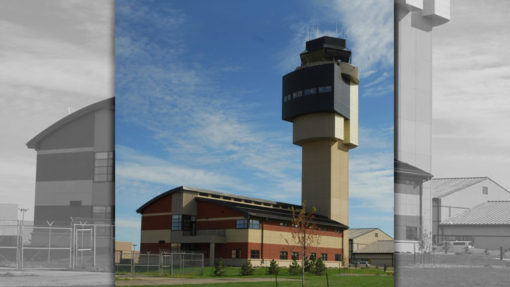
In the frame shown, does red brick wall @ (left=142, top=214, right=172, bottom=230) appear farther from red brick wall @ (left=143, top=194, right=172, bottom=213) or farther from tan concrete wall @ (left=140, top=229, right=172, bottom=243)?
red brick wall @ (left=143, top=194, right=172, bottom=213)

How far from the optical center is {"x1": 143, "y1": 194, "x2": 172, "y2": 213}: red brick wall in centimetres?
5269

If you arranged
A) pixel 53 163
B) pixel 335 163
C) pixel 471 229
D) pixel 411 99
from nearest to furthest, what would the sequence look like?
pixel 411 99
pixel 53 163
pixel 471 229
pixel 335 163

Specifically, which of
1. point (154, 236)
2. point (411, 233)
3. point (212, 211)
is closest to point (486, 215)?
point (411, 233)

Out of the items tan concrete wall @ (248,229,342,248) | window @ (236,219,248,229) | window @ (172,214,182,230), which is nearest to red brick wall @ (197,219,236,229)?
window @ (236,219,248,229)

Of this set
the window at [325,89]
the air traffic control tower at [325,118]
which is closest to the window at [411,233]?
the air traffic control tower at [325,118]

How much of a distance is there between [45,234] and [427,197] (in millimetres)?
29666

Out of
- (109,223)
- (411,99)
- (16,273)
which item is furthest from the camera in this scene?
(109,223)

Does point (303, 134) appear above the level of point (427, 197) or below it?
above

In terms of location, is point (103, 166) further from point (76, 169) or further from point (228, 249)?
point (228, 249)

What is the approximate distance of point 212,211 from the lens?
2028 inches

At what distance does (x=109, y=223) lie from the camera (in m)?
44.0

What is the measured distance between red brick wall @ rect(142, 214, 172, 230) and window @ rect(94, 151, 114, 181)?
8306 millimetres

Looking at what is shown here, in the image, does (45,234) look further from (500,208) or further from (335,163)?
(500,208)

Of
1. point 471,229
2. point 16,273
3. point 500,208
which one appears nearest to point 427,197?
point 471,229
